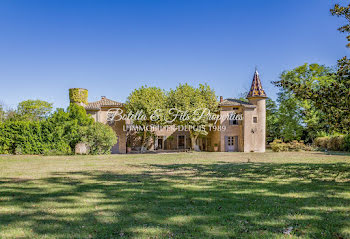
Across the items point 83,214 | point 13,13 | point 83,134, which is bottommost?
point 83,214

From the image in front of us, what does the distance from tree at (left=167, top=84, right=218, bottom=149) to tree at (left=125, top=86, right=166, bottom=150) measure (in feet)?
3.49

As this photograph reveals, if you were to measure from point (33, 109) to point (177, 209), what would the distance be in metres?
57.0

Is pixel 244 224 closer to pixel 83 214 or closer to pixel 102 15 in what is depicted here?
pixel 83 214

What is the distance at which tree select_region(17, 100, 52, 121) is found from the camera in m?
51.8

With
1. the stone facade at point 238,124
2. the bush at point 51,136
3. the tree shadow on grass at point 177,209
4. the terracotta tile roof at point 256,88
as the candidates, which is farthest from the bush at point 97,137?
the terracotta tile roof at point 256,88

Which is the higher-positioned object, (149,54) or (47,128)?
(149,54)

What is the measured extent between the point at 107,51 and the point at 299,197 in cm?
1978

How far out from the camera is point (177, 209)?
527 centimetres

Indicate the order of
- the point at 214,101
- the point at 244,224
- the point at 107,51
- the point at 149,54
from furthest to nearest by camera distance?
the point at 214,101
the point at 149,54
the point at 107,51
the point at 244,224

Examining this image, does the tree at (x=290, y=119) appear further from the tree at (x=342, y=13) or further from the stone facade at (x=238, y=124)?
the tree at (x=342, y=13)

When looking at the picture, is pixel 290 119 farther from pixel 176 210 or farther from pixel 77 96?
pixel 176 210

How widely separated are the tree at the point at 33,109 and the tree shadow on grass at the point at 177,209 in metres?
50.1

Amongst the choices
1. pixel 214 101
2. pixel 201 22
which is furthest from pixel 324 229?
pixel 214 101

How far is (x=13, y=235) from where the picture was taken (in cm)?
392
